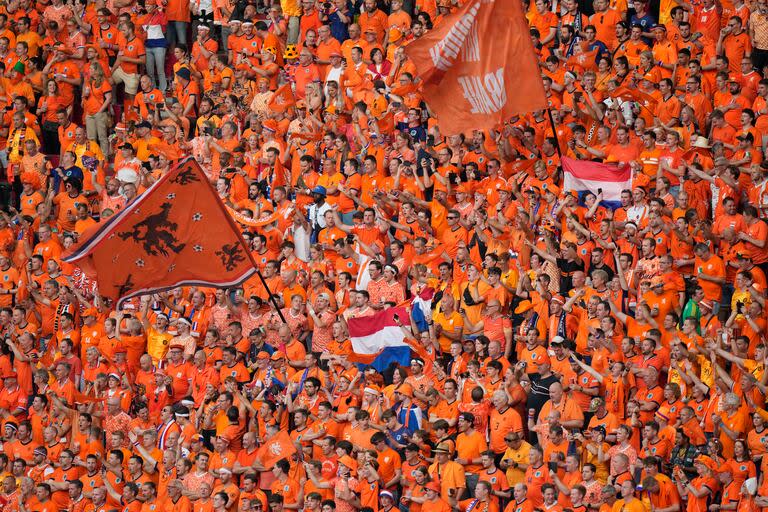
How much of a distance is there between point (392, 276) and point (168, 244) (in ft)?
12.3

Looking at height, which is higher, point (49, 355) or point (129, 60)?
point (129, 60)

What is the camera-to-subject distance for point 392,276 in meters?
21.1

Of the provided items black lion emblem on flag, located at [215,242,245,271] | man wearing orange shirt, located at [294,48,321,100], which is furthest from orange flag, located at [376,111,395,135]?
black lion emblem on flag, located at [215,242,245,271]

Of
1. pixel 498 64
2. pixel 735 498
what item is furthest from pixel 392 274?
pixel 735 498

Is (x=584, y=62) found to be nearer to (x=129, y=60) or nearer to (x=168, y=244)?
(x=168, y=244)

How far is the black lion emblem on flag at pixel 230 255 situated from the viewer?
18.3m

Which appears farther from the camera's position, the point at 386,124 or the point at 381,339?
the point at 386,124

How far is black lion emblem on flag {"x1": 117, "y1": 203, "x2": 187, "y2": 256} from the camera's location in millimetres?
18109

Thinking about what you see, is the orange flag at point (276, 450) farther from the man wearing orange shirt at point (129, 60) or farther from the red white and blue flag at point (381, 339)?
the man wearing orange shirt at point (129, 60)

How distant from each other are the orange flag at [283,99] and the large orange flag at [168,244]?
19.6 ft

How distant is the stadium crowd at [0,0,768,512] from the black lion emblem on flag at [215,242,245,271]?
95.5 inches

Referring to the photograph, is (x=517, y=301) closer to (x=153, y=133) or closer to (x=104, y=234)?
(x=104, y=234)

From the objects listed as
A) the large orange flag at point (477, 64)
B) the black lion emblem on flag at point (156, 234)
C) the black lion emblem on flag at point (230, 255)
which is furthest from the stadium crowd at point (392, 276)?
the black lion emblem on flag at point (156, 234)

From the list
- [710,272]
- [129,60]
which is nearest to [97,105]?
[129,60]
